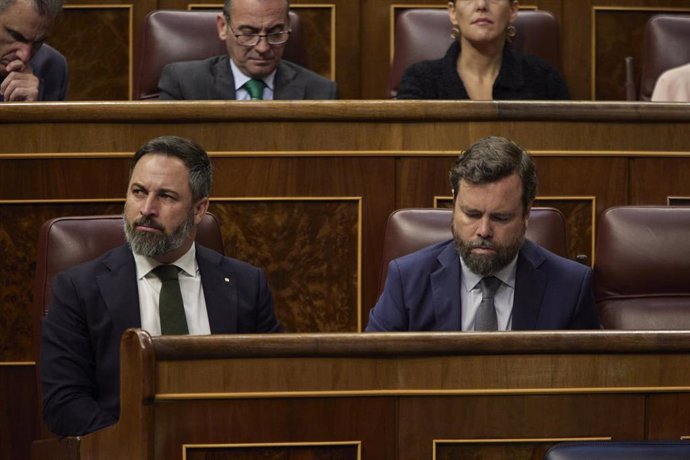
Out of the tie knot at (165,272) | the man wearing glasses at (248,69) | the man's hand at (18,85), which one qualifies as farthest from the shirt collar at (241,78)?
the tie knot at (165,272)

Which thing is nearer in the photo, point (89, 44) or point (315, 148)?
point (315, 148)

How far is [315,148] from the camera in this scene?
138 cm

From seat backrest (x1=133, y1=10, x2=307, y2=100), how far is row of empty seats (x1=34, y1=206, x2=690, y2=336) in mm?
494

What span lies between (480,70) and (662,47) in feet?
0.97

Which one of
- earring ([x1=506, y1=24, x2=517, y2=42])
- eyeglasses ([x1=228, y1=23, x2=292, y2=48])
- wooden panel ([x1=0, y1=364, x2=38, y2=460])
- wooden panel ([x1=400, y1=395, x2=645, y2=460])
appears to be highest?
earring ([x1=506, y1=24, x2=517, y2=42])

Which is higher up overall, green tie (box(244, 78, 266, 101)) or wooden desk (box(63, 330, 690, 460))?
green tie (box(244, 78, 266, 101))

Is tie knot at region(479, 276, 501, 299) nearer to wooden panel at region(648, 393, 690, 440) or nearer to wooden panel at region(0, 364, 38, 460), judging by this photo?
wooden panel at region(648, 393, 690, 440)

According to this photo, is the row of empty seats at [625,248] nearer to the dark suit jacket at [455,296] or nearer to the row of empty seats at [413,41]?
the dark suit jacket at [455,296]

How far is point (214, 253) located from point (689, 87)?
720 millimetres

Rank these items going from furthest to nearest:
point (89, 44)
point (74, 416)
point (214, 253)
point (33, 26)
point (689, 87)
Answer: point (89, 44), point (689, 87), point (33, 26), point (214, 253), point (74, 416)

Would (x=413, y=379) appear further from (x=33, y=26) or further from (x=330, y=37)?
(x=330, y=37)

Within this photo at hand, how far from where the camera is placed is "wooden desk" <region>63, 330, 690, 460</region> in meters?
0.88

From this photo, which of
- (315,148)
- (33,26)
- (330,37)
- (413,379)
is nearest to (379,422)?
(413,379)

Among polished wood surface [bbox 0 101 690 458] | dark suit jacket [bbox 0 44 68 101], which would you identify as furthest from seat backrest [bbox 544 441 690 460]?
dark suit jacket [bbox 0 44 68 101]
